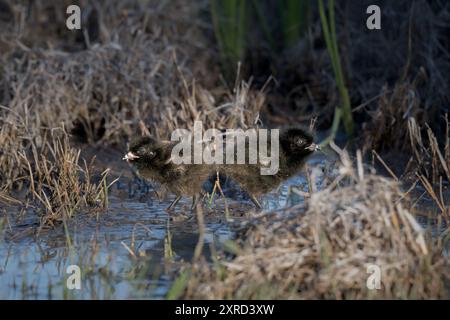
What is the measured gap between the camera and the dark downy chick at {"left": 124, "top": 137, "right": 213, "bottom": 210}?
5.56m

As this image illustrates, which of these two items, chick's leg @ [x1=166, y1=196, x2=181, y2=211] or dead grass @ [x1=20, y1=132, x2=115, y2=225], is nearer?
dead grass @ [x1=20, y1=132, x2=115, y2=225]

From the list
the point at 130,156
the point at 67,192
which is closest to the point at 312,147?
the point at 130,156

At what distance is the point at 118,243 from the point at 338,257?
4.72 feet

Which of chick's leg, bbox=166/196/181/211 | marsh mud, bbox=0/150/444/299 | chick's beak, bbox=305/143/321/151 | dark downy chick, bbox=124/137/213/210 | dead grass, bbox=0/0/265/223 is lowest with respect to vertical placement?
marsh mud, bbox=0/150/444/299

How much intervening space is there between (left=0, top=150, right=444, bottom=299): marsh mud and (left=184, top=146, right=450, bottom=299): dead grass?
0.83ft

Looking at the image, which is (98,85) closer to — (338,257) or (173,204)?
(173,204)

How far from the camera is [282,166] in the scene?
561cm

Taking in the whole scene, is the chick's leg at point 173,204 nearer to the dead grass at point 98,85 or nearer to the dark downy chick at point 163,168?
the dark downy chick at point 163,168

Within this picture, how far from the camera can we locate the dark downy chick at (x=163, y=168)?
5559mm

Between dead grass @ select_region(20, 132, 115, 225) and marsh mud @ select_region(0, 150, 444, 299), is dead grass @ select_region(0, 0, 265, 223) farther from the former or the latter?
marsh mud @ select_region(0, 150, 444, 299)

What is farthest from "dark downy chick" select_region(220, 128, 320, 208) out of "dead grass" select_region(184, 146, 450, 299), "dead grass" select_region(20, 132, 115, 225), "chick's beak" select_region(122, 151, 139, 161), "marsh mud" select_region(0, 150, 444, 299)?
"dead grass" select_region(184, 146, 450, 299)

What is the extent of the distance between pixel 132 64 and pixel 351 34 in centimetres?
213

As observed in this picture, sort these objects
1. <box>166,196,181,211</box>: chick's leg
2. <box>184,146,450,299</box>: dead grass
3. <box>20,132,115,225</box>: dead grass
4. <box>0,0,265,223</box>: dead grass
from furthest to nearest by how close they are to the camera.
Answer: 1. <box>0,0,265,223</box>: dead grass
2. <box>166,196,181,211</box>: chick's leg
3. <box>20,132,115,225</box>: dead grass
4. <box>184,146,450,299</box>: dead grass
